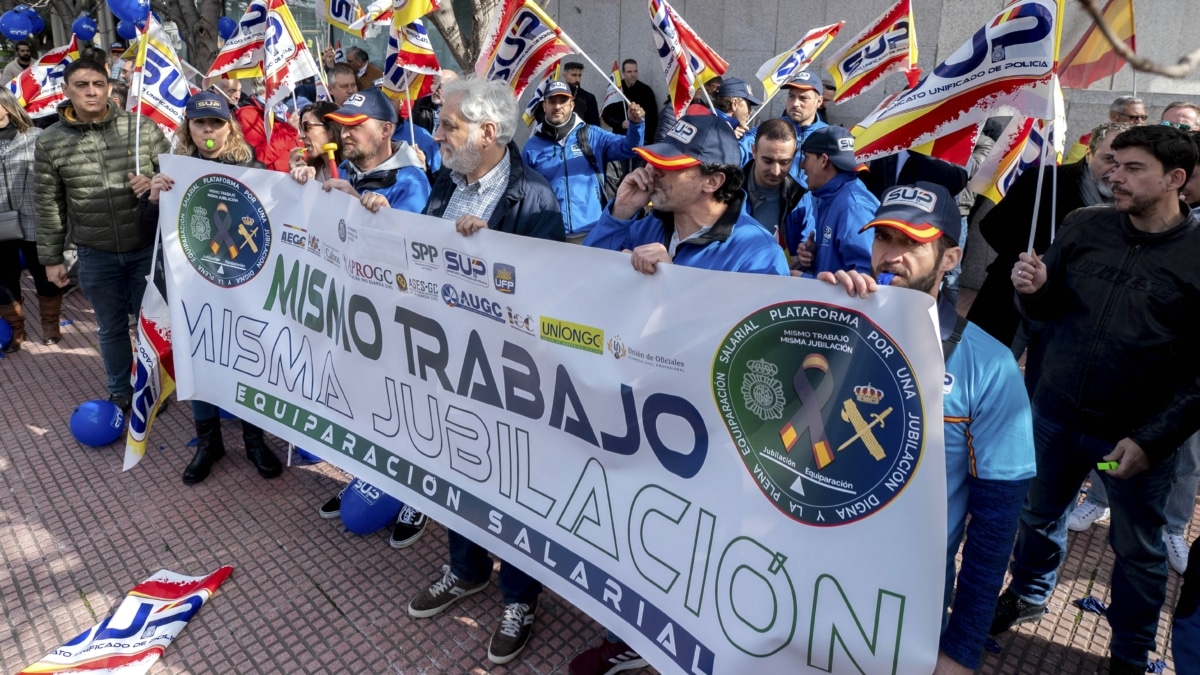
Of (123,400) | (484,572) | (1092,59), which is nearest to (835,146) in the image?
A: (1092,59)

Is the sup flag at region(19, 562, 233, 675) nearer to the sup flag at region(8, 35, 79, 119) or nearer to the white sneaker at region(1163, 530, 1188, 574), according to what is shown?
the white sneaker at region(1163, 530, 1188, 574)

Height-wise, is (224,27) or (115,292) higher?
(224,27)

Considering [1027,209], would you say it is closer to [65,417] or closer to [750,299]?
[750,299]

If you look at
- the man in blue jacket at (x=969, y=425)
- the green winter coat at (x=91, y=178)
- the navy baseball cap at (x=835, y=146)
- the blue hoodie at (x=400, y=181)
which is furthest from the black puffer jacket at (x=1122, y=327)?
the green winter coat at (x=91, y=178)

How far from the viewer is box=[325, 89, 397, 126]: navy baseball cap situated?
4051mm

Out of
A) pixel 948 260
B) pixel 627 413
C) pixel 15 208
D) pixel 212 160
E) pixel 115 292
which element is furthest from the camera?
pixel 15 208

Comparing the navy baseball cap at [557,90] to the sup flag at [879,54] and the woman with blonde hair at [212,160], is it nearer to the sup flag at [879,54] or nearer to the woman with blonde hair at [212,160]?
the sup flag at [879,54]

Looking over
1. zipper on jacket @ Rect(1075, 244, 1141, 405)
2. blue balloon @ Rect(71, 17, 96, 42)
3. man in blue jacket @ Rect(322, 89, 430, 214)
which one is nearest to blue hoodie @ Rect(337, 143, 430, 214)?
man in blue jacket @ Rect(322, 89, 430, 214)

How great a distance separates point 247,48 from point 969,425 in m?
5.75

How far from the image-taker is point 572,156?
19.8 feet

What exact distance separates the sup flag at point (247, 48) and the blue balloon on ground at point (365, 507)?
3.56 meters

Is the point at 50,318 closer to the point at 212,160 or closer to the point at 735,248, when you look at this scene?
the point at 212,160

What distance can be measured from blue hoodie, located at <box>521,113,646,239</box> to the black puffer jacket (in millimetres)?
3363

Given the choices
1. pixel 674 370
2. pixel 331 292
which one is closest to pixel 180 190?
pixel 331 292
